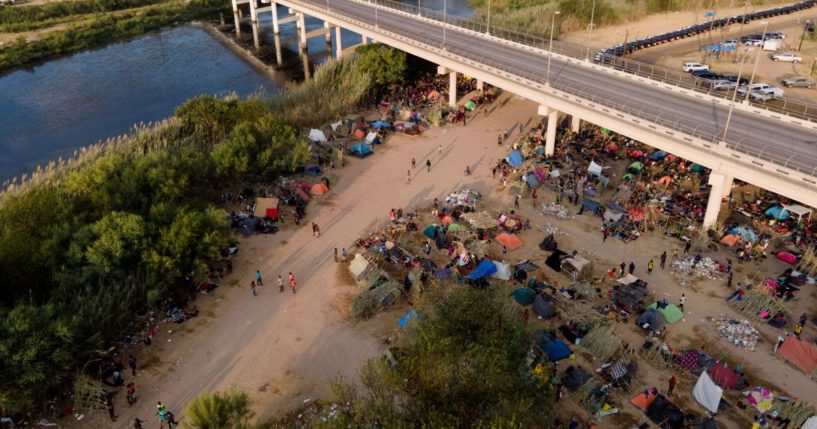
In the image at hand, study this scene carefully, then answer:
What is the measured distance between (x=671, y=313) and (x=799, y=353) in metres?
6.27

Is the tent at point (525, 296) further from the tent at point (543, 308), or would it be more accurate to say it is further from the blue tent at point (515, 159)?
the blue tent at point (515, 159)

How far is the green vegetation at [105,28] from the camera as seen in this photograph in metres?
94.2

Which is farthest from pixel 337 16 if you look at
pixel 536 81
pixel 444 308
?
pixel 444 308

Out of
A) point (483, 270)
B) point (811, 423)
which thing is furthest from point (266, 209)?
point (811, 423)

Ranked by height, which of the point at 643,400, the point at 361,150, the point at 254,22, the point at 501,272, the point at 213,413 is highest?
the point at 213,413

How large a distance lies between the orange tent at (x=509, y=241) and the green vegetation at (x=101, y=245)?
18137 mm

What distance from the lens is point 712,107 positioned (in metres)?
46.9

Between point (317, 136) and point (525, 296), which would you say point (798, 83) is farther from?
point (317, 136)

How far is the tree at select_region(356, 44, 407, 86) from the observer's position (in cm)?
6981

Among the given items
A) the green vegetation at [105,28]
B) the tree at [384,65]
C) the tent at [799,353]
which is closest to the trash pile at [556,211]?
the tent at [799,353]

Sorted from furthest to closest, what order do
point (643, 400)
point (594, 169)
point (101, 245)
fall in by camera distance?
point (594, 169)
point (101, 245)
point (643, 400)

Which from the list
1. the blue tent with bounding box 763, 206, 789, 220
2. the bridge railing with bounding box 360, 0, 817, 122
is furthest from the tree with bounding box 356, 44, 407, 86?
the blue tent with bounding box 763, 206, 789, 220

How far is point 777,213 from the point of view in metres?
42.8

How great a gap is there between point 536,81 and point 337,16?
38.3 metres
